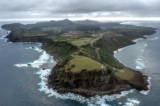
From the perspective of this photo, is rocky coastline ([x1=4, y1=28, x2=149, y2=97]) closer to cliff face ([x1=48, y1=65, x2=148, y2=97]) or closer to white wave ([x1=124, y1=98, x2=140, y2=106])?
cliff face ([x1=48, y1=65, x2=148, y2=97])

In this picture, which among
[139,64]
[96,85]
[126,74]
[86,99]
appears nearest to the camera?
[86,99]

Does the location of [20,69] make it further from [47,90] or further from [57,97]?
[57,97]

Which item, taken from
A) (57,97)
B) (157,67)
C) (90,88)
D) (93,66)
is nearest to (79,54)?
(93,66)

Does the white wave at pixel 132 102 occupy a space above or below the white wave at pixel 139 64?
below

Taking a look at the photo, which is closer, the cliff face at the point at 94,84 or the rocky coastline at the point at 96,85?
the rocky coastline at the point at 96,85

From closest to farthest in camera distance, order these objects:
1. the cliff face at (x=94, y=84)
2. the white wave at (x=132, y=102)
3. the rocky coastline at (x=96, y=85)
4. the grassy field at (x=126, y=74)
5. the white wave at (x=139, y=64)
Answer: the white wave at (x=132, y=102) → the rocky coastline at (x=96, y=85) → the cliff face at (x=94, y=84) → the grassy field at (x=126, y=74) → the white wave at (x=139, y=64)

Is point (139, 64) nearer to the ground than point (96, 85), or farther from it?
farther from it

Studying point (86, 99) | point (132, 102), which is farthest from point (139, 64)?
point (86, 99)

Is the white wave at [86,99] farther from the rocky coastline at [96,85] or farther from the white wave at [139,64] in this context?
the white wave at [139,64]

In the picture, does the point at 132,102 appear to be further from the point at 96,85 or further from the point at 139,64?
the point at 139,64

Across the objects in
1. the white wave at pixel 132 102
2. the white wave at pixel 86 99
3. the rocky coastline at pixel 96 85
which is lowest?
the white wave at pixel 132 102

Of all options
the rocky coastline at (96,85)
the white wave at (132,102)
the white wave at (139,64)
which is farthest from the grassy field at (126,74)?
the white wave at (132,102)
